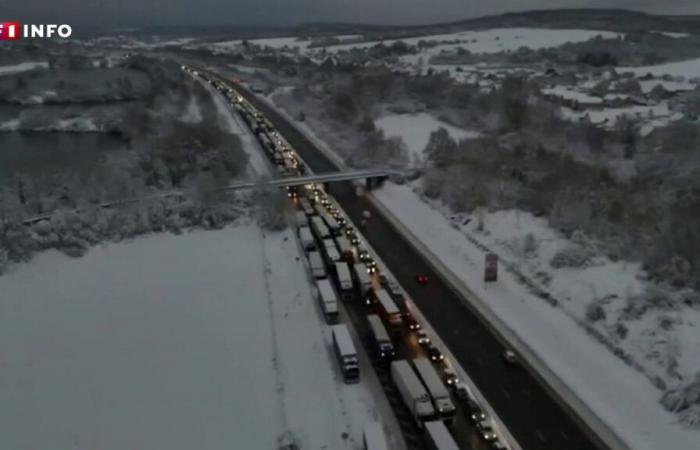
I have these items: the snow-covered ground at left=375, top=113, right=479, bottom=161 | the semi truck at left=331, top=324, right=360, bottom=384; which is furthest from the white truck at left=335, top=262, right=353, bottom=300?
the snow-covered ground at left=375, top=113, right=479, bottom=161

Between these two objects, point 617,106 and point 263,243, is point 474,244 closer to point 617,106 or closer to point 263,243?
point 263,243

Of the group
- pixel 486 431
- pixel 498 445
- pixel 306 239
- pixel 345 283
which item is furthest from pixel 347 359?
pixel 306 239

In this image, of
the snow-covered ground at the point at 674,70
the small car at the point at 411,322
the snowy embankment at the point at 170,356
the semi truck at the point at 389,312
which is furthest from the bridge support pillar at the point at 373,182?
the snow-covered ground at the point at 674,70

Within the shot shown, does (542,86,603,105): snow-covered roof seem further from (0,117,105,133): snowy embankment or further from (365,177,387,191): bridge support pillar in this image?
(0,117,105,133): snowy embankment

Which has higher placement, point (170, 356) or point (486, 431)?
point (170, 356)

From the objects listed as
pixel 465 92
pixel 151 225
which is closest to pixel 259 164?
pixel 151 225

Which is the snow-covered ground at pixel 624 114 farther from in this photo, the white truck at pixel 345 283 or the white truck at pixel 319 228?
the white truck at pixel 345 283

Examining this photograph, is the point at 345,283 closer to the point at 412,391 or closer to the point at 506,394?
the point at 412,391
